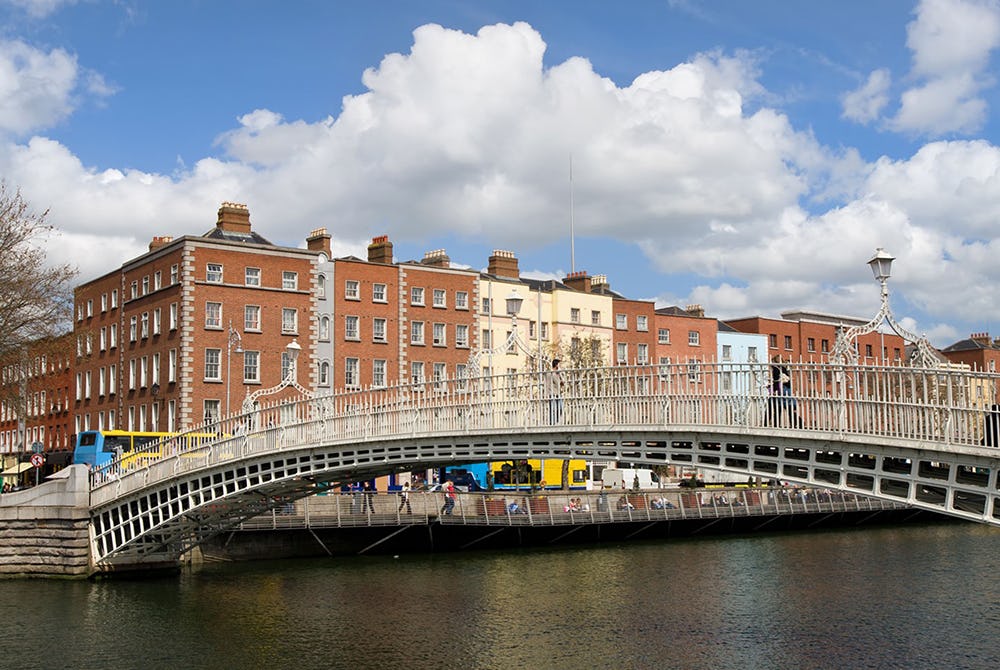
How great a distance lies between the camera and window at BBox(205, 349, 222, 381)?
55875 mm

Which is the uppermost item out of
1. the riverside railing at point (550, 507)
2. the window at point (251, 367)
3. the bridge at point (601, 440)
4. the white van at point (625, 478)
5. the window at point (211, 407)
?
the window at point (251, 367)

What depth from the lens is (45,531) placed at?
35219 millimetres

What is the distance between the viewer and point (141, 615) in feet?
97.5

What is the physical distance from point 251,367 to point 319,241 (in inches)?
331

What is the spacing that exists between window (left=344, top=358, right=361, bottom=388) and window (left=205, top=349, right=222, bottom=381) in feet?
23.1

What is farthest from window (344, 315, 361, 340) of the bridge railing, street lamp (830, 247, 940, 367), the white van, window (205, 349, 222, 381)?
street lamp (830, 247, 940, 367)

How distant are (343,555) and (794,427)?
26564mm

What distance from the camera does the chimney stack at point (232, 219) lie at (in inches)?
2347

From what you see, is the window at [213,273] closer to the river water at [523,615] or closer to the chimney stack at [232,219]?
the chimney stack at [232,219]

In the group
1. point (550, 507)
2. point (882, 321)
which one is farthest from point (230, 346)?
point (882, 321)

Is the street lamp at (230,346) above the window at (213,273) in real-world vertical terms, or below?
below

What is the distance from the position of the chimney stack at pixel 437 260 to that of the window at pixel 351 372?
8197mm

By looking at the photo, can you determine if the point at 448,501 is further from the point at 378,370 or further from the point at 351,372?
the point at 378,370

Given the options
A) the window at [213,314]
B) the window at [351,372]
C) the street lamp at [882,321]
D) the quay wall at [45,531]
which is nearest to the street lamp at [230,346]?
the window at [213,314]
